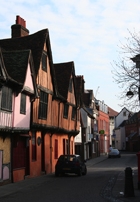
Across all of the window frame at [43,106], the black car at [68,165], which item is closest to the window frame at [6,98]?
the window frame at [43,106]

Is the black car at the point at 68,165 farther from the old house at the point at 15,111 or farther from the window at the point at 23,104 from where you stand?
the window at the point at 23,104

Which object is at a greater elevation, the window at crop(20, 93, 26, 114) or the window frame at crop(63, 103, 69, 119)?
the window frame at crop(63, 103, 69, 119)

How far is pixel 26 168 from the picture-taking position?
72.4 ft

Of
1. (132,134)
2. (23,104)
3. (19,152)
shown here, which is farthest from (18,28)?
(132,134)

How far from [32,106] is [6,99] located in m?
4.64

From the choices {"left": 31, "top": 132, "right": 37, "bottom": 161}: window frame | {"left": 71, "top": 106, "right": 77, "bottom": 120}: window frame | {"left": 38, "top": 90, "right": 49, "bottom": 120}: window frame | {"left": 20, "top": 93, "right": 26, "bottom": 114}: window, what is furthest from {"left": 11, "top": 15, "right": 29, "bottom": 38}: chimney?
{"left": 71, "top": 106, "right": 77, "bottom": 120}: window frame

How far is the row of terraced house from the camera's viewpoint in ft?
60.5

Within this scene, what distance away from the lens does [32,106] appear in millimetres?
22359

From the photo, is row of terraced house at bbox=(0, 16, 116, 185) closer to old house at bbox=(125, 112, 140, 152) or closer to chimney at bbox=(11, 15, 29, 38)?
chimney at bbox=(11, 15, 29, 38)

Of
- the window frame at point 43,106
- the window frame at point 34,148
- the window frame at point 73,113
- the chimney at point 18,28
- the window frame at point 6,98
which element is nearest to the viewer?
the window frame at point 6,98

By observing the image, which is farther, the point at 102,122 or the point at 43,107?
the point at 102,122

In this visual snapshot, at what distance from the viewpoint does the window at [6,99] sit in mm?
17406

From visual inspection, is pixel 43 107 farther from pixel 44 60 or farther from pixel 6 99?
pixel 6 99

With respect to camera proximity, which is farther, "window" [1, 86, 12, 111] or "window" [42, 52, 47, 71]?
"window" [42, 52, 47, 71]
